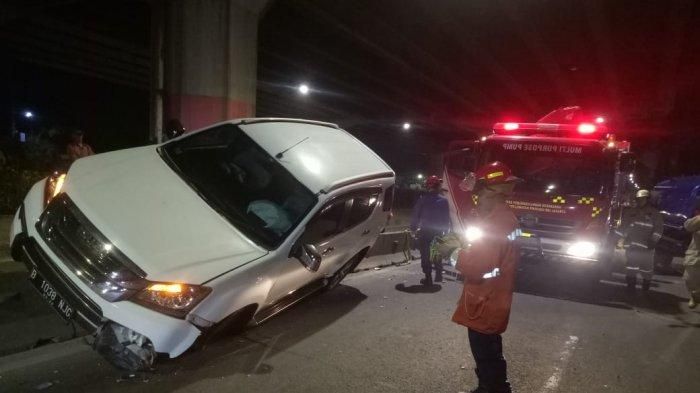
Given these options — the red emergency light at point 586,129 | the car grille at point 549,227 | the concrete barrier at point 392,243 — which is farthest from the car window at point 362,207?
the red emergency light at point 586,129

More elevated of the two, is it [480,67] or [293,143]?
[480,67]

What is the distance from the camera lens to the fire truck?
7383 millimetres

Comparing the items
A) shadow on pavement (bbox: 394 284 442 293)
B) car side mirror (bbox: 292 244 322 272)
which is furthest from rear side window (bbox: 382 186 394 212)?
car side mirror (bbox: 292 244 322 272)

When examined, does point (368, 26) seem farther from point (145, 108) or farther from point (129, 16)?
point (145, 108)

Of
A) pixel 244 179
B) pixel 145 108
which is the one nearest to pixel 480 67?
pixel 244 179

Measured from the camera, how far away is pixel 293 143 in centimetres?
515

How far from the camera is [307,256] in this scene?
13.4 ft

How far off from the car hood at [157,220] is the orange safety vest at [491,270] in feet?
5.49

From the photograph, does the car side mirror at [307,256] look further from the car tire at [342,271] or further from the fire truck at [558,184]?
the fire truck at [558,184]

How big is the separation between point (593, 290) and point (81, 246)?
24.7 ft

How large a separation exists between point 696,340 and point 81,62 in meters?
19.9

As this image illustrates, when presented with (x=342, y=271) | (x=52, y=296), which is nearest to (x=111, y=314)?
(x=52, y=296)

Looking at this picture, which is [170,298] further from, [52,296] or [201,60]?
[201,60]

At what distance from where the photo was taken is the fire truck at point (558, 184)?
7.38 m
